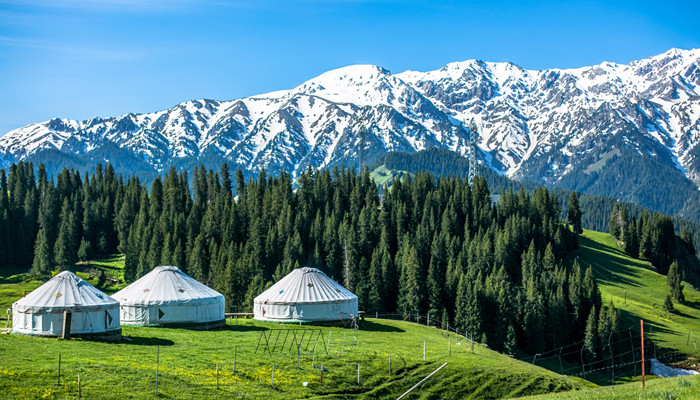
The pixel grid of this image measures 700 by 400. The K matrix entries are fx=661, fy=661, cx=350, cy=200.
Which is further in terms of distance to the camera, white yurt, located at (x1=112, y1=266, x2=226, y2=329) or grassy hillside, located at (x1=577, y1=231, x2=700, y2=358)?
grassy hillside, located at (x1=577, y1=231, x2=700, y2=358)

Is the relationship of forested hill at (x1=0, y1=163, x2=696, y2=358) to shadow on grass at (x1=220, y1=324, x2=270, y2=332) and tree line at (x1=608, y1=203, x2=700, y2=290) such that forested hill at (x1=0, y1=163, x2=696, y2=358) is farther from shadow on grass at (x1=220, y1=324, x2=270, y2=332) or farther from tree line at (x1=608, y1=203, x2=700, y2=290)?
shadow on grass at (x1=220, y1=324, x2=270, y2=332)

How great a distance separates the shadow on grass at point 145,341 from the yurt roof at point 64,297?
2840mm

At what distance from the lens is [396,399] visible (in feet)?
133

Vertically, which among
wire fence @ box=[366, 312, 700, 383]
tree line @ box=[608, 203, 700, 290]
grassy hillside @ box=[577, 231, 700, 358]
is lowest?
wire fence @ box=[366, 312, 700, 383]

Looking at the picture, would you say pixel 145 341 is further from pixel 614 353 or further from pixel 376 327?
Result: pixel 614 353

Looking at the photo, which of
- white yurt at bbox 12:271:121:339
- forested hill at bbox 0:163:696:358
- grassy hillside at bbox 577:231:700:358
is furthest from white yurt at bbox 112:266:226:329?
grassy hillside at bbox 577:231:700:358

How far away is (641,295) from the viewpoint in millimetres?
132000

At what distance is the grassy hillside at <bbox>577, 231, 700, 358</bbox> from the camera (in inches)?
4218

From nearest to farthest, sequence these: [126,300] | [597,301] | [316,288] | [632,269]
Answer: [126,300]
[316,288]
[597,301]
[632,269]

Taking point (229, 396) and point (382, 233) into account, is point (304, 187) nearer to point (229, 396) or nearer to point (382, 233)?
point (382, 233)

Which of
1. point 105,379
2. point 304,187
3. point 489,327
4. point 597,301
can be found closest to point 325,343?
point 105,379

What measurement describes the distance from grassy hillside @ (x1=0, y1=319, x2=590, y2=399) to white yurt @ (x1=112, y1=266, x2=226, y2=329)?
2.60m

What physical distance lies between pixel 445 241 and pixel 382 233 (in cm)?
1254

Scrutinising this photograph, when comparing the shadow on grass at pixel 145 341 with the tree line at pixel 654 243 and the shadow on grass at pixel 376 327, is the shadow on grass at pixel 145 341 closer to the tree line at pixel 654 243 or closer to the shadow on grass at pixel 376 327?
the shadow on grass at pixel 376 327
